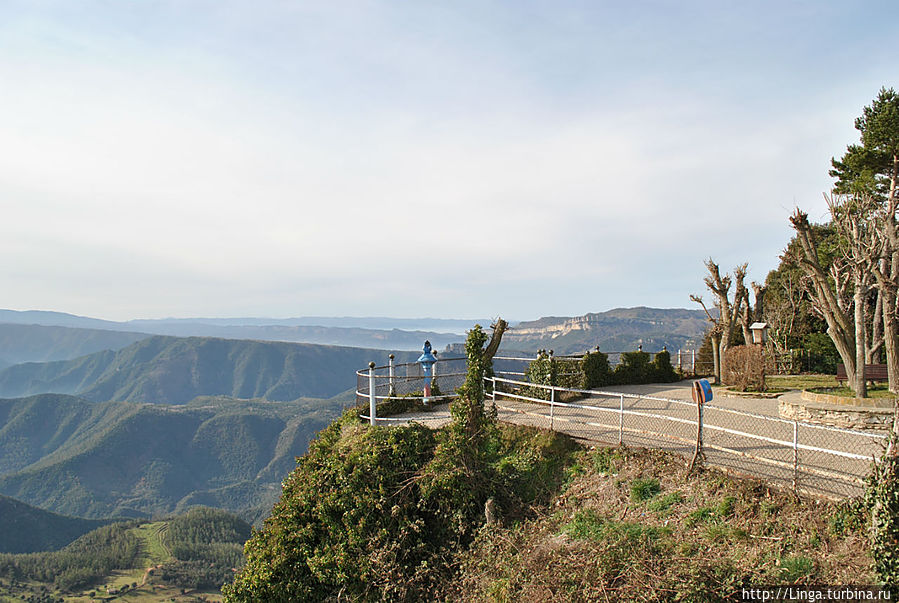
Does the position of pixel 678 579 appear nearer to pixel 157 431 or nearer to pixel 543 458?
pixel 543 458

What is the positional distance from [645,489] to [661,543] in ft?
5.44

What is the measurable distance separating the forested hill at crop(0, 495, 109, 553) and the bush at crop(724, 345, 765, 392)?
131m

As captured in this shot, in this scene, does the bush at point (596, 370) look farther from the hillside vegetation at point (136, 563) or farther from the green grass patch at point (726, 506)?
the hillside vegetation at point (136, 563)

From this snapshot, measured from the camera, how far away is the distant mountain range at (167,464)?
159 metres

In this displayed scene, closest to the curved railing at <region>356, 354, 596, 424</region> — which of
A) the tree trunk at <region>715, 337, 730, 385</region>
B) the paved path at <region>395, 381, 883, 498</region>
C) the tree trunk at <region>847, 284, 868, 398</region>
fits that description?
the paved path at <region>395, 381, 883, 498</region>

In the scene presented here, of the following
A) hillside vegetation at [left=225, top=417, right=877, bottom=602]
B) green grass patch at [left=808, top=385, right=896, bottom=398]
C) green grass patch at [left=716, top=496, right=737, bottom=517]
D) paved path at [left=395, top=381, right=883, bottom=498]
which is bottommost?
hillside vegetation at [left=225, top=417, right=877, bottom=602]

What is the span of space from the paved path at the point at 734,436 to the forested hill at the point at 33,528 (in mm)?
130549

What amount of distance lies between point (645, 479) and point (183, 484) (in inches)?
7564

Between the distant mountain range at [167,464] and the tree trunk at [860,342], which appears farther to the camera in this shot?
the distant mountain range at [167,464]

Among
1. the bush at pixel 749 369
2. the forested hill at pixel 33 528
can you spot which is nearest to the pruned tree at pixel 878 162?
the bush at pixel 749 369

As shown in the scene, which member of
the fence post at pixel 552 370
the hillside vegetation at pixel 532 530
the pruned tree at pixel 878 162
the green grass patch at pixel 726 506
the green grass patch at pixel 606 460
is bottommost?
the hillside vegetation at pixel 532 530

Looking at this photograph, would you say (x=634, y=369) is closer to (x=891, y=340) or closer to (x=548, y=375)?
(x=548, y=375)

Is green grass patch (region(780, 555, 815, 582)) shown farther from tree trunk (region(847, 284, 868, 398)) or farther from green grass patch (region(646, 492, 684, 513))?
tree trunk (region(847, 284, 868, 398))

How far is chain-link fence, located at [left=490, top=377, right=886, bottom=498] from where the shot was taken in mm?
8141
